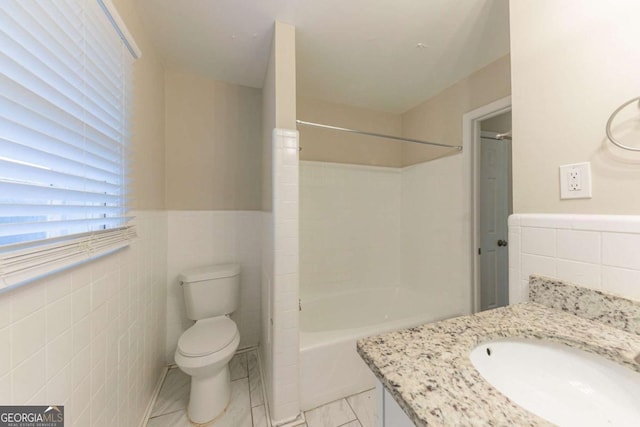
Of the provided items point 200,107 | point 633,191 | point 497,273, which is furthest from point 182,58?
point 497,273

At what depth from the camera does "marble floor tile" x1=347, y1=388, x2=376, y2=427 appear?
1341 millimetres

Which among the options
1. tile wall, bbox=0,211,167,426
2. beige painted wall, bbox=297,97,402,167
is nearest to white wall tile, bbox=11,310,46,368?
tile wall, bbox=0,211,167,426

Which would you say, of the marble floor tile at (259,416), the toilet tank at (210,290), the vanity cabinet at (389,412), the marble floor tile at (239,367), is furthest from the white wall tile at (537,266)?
the marble floor tile at (239,367)

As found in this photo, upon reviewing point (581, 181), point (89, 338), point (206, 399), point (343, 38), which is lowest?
point (206, 399)

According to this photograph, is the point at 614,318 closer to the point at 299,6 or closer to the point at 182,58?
the point at 299,6

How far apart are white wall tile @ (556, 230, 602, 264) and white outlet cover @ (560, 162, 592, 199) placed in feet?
0.43

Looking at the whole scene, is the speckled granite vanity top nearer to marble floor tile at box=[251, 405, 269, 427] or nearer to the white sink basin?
the white sink basin

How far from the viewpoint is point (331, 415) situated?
1366mm

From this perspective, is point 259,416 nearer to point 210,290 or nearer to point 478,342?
point 210,290

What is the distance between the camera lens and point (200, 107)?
1935 millimetres

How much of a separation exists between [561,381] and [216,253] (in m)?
2.05

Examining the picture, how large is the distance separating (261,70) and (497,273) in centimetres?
282

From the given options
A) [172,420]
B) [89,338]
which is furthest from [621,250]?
[172,420]

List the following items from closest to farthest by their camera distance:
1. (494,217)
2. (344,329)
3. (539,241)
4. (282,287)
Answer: (539,241), (282,287), (344,329), (494,217)
